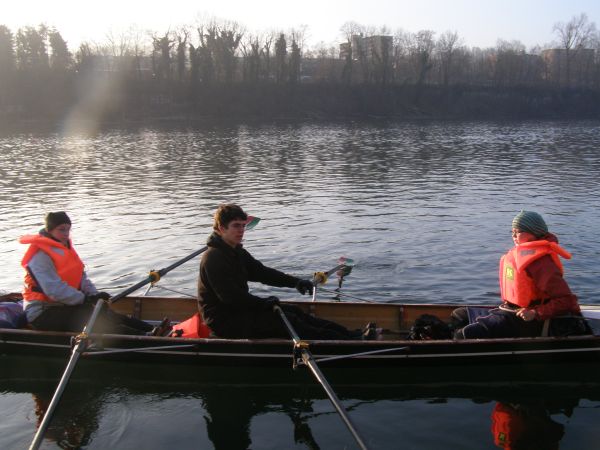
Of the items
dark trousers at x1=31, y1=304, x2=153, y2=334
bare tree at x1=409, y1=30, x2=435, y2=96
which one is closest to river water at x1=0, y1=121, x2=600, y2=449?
dark trousers at x1=31, y1=304, x2=153, y2=334

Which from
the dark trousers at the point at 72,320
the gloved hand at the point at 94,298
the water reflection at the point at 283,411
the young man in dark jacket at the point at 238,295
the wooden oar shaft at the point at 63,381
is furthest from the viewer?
the gloved hand at the point at 94,298

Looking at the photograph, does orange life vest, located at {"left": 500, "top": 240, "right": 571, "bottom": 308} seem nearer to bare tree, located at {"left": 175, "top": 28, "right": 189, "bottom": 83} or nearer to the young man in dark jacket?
the young man in dark jacket

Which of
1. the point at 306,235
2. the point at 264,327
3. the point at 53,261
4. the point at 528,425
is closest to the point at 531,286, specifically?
the point at 528,425

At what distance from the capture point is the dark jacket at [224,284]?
22.4 feet

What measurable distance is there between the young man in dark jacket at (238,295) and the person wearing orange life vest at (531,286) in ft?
5.52

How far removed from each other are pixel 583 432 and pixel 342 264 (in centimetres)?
477

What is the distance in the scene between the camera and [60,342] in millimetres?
7773

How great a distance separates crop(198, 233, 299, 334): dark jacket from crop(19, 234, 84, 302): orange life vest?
1.86 metres

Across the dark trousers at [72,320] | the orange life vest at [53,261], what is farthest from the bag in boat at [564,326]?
the orange life vest at [53,261]

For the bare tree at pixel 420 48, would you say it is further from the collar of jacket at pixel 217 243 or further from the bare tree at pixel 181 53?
the collar of jacket at pixel 217 243

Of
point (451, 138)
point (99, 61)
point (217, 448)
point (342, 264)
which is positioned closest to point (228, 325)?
point (217, 448)

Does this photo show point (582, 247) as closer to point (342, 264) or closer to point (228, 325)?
point (342, 264)

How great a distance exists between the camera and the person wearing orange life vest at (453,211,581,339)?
22.5 feet

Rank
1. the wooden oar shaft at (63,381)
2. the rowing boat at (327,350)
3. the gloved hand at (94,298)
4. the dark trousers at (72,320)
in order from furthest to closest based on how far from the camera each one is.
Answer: the gloved hand at (94,298) → the dark trousers at (72,320) → the rowing boat at (327,350) → the wooden oar shaft at (63,381)
